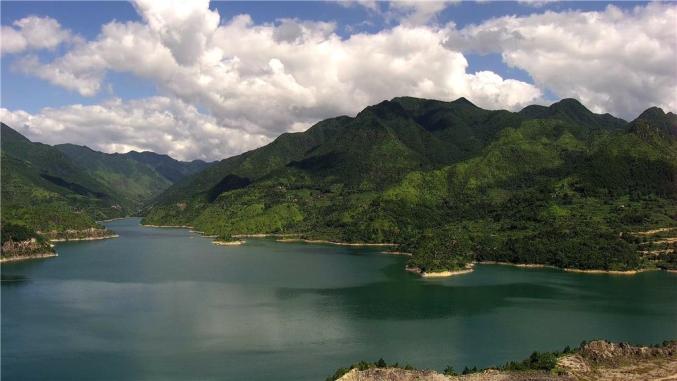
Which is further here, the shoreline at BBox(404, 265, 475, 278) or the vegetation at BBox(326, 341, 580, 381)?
the shoreline at BBox(404, 265, 475, 278)

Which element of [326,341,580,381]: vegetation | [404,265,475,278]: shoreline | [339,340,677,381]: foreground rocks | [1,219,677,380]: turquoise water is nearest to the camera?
[339,340,677,381]: foreground rocks

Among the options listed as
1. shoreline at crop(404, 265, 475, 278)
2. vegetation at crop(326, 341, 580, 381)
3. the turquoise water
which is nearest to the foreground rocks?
vegetation at crop(326, 341, 580, 381)

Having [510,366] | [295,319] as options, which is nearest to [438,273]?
[295,319]

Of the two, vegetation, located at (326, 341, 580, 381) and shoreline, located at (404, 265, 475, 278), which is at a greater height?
shoreline, located at (404, 265, 475, 278)

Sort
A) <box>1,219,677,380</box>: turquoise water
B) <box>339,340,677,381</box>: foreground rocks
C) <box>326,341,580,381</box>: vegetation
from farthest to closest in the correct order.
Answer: <box>1,219,677,380</box>: turquoise water
<box>326,341,580,381</box>: vegetation
<box>339,340,677,381</box>: foreground rocks


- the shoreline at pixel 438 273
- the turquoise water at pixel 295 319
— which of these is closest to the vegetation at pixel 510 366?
the turquoise water at pixel 295 319

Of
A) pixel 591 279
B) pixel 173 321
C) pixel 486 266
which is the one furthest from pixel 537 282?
pixel 173 321

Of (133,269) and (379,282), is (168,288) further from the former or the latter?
(379,282)

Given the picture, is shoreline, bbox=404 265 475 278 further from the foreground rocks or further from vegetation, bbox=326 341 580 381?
vegetation, bbox=326 341 580 381

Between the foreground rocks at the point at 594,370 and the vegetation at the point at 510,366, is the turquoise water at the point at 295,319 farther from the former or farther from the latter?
the foreground rocks at the point at 594,370
